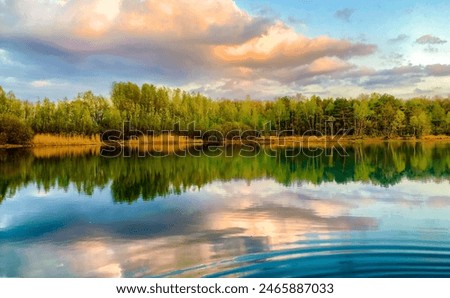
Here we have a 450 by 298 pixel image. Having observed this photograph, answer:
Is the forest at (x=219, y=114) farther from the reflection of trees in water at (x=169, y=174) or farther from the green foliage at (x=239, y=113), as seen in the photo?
the reflection of trees in water at (x=169, y=174)

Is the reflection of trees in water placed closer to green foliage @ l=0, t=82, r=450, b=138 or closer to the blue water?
the blue water

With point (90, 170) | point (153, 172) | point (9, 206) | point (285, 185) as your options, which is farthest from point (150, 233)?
point (90, 170)

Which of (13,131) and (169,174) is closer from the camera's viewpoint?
(169,174)

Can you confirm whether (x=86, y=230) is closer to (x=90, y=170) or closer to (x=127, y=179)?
(x=127, y=179)

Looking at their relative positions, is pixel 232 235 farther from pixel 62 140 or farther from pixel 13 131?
pixel 62 140

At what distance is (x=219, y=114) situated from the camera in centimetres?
3531

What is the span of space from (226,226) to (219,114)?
97.8 feet

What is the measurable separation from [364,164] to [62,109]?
66.5 feet

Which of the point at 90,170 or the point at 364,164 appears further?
the point at 364,164

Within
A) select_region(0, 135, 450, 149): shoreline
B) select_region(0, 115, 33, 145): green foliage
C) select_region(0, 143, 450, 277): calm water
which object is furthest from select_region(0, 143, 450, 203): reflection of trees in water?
→ select_region(0, 135, 450, 149): shoreline

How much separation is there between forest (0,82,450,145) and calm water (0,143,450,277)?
1703 centimetres

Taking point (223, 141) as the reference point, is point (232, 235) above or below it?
below

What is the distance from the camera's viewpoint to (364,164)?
1402 cm

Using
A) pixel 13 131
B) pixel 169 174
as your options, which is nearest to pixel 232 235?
pixel 169 174
